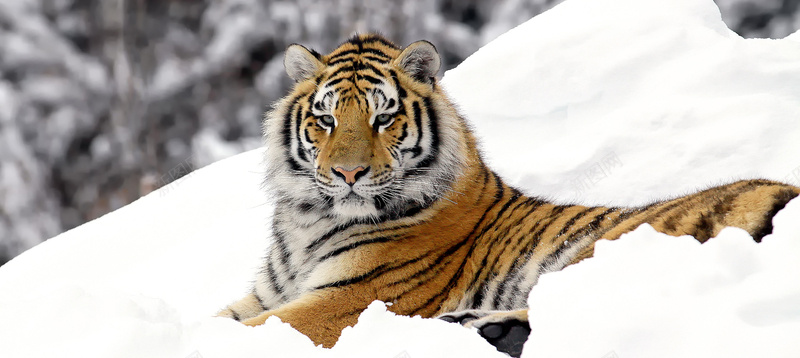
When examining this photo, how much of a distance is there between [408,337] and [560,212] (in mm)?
1223

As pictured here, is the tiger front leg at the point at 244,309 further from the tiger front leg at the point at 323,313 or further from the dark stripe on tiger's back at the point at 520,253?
the dark stripe on tiger's back at the point at 520,253

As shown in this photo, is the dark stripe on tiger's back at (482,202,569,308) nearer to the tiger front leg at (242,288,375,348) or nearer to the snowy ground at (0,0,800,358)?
the tiger front leg at (242,288,375,348)

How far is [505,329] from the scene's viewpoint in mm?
2391

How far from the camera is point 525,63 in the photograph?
17.3ft

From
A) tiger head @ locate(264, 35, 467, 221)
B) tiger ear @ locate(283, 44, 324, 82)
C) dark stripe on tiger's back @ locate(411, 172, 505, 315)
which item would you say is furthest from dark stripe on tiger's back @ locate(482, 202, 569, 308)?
tiger ear @ locate(283, 44, 324, 82)

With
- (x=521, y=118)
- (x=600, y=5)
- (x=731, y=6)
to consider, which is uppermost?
(x=600, y=5)

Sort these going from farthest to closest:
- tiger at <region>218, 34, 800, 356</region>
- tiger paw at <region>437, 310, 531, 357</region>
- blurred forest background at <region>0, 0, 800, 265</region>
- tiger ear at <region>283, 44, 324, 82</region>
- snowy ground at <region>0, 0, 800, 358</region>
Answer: blurred forest background at <region>0, 0, 800, 265</region> → tiger ear at <region>283, 44, 324, 82</region> → tiger at <region>218, 34, 800, 356</region> → tiger paw at <region>437, 310, 531, 357</region> → snowy ground at <region>0, 0, 800, 358</region>

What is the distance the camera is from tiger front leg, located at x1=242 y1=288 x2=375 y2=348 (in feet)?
9.32

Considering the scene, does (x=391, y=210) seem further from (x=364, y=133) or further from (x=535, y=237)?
(x=535, y=237)

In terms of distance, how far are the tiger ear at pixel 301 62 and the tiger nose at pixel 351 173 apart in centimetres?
55

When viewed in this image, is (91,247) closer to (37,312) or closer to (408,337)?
(37,312)

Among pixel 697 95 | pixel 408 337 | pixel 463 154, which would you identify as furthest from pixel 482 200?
pixel 697 95

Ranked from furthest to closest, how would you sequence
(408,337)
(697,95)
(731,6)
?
1. (731,6)
2. (697,95)
3. (408,337)

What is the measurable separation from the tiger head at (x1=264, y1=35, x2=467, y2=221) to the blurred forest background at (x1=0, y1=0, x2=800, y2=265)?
781 centimetres
